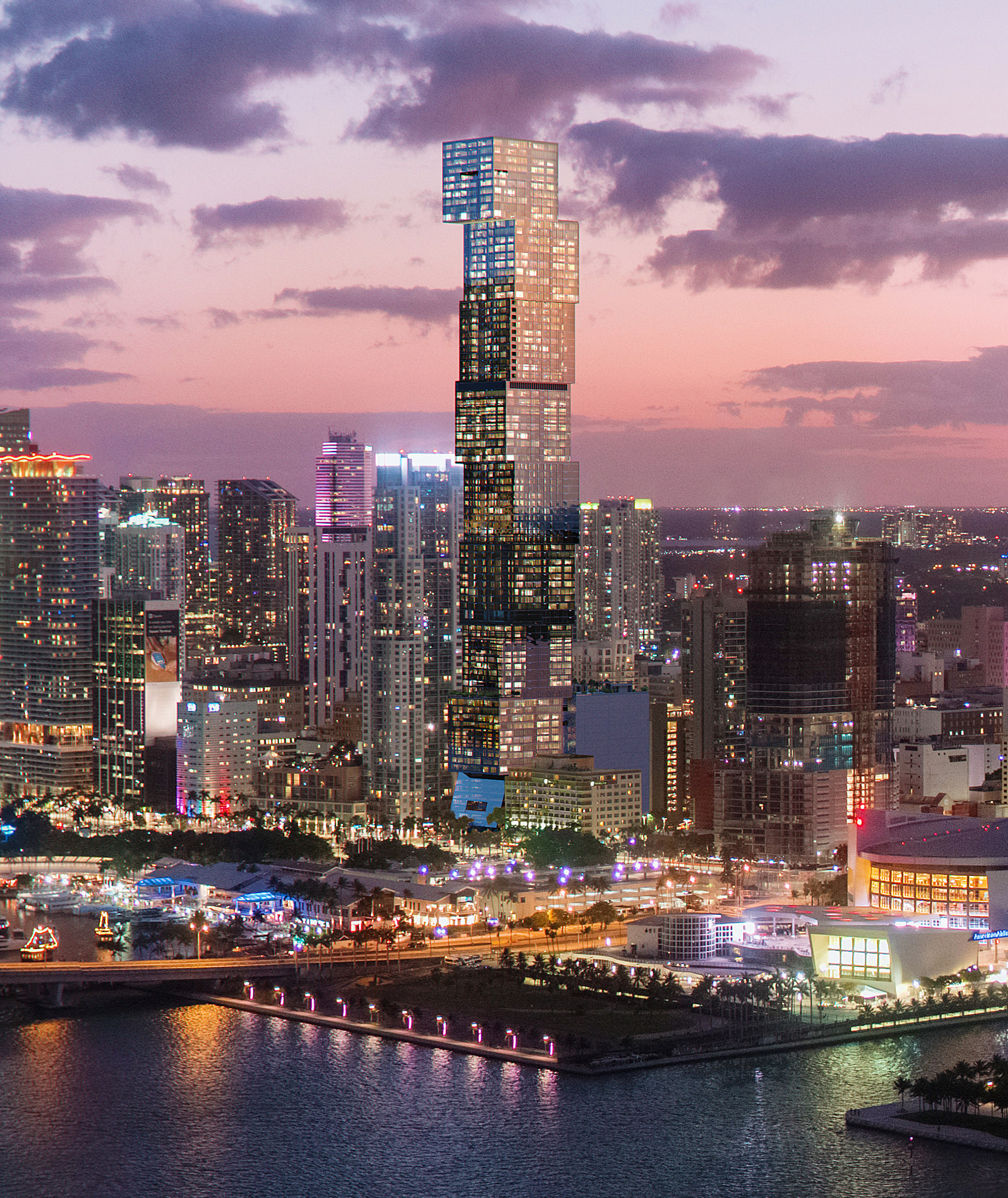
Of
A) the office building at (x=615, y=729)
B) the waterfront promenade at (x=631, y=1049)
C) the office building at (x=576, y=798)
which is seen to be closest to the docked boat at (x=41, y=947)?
the waterfront promenade at (x=631, y=1049)

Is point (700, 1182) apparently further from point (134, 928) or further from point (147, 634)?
point (147, 634)

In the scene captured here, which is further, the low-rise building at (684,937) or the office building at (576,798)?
the office building at (576,798)

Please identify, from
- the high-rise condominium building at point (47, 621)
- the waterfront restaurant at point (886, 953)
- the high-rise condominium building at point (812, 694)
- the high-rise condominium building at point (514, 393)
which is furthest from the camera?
the high-rise condominium building at point (47, 621)

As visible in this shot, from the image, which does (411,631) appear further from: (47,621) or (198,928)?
(198,928)

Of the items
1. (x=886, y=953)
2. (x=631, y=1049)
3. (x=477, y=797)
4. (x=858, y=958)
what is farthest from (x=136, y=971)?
(x=477, y=797)

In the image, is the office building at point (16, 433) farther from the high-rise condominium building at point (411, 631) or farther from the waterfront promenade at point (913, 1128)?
the waterfront promenade at point (913, 1128)

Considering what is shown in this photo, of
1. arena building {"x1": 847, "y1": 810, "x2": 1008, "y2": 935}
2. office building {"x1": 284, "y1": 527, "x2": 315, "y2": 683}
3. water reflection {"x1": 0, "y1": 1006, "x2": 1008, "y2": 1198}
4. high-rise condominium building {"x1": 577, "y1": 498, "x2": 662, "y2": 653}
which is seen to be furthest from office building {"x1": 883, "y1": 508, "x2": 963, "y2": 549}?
water reflection {"x1": 0, "y1": 1006, "x2": 1008, "y2": 1198}

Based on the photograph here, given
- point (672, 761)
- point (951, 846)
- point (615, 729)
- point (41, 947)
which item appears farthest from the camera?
point (672, 761)
